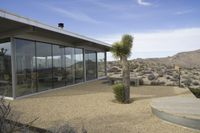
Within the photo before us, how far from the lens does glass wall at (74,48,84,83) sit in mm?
13312

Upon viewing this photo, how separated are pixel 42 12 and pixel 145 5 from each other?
6.93 m

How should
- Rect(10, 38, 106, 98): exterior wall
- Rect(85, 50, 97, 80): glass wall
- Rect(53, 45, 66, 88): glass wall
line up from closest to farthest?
Rect(10, 38, 106, 98): exterior wall
Rect(53, 45, 66, 88): glass wall
Rect(85, 50, 97, 80): glass wall

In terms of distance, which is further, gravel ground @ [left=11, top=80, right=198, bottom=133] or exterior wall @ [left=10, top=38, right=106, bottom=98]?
exterior wall @ [left=10, top=38, right=106, bottom=98]

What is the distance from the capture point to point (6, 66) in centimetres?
852

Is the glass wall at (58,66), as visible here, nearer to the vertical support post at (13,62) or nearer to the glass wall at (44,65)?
the glass wall at (44,65)

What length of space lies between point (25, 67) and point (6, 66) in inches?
30.1

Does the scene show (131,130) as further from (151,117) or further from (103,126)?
(151,117)

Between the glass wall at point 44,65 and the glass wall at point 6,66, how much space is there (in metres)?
1.39

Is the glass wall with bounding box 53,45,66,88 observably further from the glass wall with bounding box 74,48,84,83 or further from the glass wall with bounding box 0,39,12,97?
the glass wall with bounding box 0,39,12,97

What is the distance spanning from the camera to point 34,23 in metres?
7.31

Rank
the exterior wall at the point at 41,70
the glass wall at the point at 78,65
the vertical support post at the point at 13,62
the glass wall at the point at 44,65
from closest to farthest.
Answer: the vertical support post at the point at 13,62 → the exterior wall at the point at 41,70 → the glass wall at the point at 44,65 → the glass wall at the point at 78,65

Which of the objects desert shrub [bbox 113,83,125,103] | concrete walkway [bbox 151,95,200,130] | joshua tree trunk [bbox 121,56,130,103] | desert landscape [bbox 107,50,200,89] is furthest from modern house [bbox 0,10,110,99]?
concrete walkway [bbox 151,95,200,130]

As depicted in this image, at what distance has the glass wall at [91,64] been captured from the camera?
49.0 feet

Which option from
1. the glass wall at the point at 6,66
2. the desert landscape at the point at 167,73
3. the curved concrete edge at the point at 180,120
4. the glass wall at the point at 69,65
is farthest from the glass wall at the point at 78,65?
the curved concrete edge at the point at 180,120
